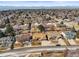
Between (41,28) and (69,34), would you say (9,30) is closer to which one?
(41,28)

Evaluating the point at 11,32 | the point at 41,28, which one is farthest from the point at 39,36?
the point at 11,32

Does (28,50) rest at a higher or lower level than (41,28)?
lower

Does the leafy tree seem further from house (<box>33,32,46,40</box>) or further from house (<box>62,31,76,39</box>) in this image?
house (<box>62,31,76,39</box>)

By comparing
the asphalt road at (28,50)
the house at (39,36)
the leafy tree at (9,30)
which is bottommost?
the asphalt road at (28,50)

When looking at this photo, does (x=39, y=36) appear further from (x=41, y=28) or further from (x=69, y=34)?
(x=69, y=34)

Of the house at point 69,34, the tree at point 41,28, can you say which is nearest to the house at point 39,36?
the tree at point 41,28

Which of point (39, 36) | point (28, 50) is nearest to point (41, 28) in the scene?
point (39, 36)

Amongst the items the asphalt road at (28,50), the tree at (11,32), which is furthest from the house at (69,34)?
the tree at (11,32)

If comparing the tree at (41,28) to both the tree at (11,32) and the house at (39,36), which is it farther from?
the tree at (11,32)

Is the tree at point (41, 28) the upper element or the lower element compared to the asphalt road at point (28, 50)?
upper

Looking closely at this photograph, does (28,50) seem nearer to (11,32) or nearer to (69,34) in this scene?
(11,32)

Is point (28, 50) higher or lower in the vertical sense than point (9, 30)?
lower
